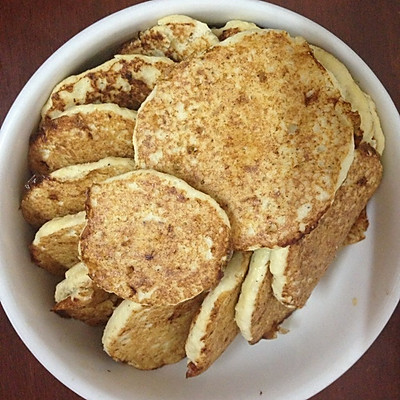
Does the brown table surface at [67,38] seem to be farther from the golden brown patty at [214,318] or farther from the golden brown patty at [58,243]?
the golden brown patty at [214,318]

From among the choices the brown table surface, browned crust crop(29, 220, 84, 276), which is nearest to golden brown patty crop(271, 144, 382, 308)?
the brown table surface

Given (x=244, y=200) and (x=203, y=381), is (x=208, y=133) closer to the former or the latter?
(x=244, y=200)

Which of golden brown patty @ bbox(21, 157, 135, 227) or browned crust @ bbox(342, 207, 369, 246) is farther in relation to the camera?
browned crust @ bbox(342, 207, 369, 246)

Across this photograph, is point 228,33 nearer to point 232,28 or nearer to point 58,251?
point 232,28

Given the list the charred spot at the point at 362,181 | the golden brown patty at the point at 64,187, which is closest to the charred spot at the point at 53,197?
the golden brown patty at the point at 64,187

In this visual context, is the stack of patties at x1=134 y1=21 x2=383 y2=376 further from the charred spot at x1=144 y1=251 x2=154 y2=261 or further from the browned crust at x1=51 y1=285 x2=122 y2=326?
the browned crust at x1=51 y1=285 x2=122 y2=326

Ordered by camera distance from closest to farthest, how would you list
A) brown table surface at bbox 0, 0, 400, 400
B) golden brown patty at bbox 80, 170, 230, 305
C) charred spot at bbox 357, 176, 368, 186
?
golden brown patty at bbox 80, 170, 230, 305, charred spot at bbox 357, 176, 368, 186, brown table surface at bbox 0, 0, 400, 400

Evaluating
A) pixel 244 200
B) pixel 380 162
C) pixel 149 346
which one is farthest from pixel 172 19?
pixel 149 346

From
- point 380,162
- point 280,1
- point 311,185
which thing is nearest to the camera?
point 311,185
